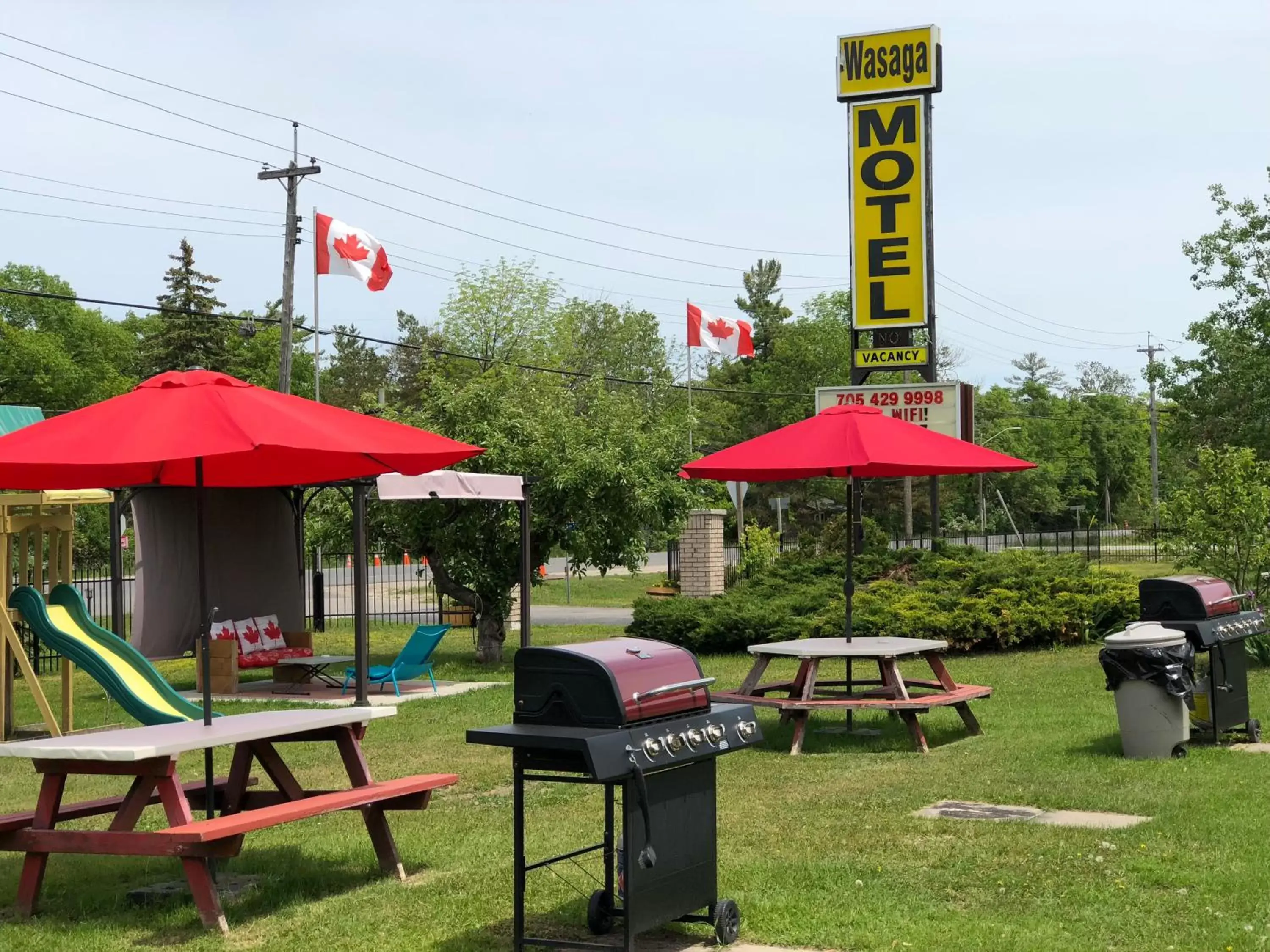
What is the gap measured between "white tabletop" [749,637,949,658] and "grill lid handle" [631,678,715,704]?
5.65m

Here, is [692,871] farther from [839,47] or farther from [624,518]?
[839,47]

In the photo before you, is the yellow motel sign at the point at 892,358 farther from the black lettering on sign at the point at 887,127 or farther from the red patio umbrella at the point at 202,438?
the red patio umbrella at the point at 202,438

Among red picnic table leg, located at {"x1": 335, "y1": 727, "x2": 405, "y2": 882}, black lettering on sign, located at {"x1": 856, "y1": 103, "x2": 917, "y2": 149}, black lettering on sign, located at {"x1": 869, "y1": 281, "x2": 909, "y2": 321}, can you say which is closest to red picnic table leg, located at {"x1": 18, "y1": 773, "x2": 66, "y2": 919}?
red picnic table leg, located at {"x1": 335, "y1": 727, "x2": 405, "y2": 882}

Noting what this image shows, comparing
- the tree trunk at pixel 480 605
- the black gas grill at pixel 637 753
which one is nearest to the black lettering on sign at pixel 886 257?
the tree trunk at pixel 480 605

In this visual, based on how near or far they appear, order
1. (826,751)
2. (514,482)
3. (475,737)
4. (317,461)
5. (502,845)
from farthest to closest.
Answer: (514,482) → (826,751) → (317,461) → (502,845) → (475,737)

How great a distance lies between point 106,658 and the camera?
7.72m

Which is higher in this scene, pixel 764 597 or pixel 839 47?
pixel 839 47

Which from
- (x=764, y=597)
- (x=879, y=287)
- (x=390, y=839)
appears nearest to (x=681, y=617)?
(x=764, y=597)

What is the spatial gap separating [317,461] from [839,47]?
1868cm

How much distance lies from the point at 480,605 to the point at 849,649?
8.45 m

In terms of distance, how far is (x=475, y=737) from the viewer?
18.3 ft

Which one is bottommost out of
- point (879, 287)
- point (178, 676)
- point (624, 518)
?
point (178, 676)

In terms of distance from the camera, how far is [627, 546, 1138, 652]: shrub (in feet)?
60.3

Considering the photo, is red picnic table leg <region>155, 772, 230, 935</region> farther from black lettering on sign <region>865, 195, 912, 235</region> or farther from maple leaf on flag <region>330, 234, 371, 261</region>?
maple leaf on flag <region>330, 234, 371, 261</region>
